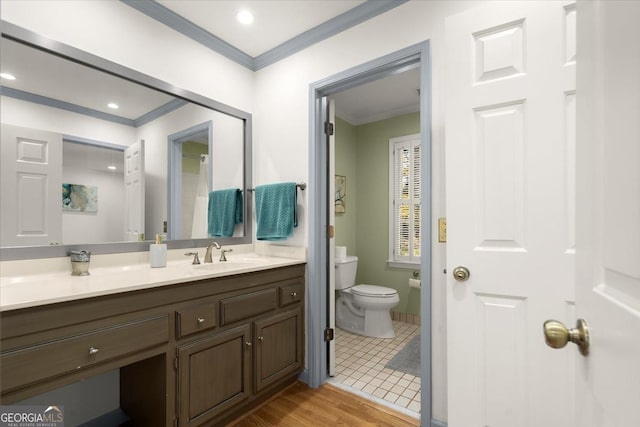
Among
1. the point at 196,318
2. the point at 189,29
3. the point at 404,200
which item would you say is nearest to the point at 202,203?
the point at 196,318

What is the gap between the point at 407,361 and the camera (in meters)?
2.49

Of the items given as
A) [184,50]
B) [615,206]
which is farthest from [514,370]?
[184,50]

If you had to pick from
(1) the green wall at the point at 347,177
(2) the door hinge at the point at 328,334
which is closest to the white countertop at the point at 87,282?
(2) the door hinge at the point at 328,334

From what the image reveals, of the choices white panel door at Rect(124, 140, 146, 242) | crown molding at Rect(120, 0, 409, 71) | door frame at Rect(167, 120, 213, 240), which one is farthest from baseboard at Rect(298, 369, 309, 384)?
crown molding at Rect(120, 0, 409, 71)

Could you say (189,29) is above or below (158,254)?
above

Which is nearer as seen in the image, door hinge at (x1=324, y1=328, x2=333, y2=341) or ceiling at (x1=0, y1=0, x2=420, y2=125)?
ceiling at (x1=0, y1=0, x2=420, y2=125)

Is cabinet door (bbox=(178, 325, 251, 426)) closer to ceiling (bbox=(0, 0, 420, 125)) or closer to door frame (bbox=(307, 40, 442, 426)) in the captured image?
door frame (bbox=(307, 40, 442, 426))

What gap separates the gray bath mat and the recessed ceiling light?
2760 millimetres

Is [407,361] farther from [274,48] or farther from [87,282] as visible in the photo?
[274,48]

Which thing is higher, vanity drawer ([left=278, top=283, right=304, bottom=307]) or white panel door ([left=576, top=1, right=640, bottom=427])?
white panel door ([left=576, top=1, right=640, bottom=427])

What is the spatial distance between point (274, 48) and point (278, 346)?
7.23 feet

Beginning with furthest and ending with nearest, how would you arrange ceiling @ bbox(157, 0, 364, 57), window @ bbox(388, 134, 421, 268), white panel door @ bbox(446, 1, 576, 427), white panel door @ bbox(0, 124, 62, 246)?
window @ bbox(388, 134, 421, 268) → ceiling @ bbox(157, 0, 364, 57) → white panel door @ bbox(0, 124, 62, 246) → white panel door @ bbox(446, 1, 576, 427)

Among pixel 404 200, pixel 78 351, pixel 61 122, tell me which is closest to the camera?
pixel 78 351

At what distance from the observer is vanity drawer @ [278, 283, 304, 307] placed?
6.51 feet
